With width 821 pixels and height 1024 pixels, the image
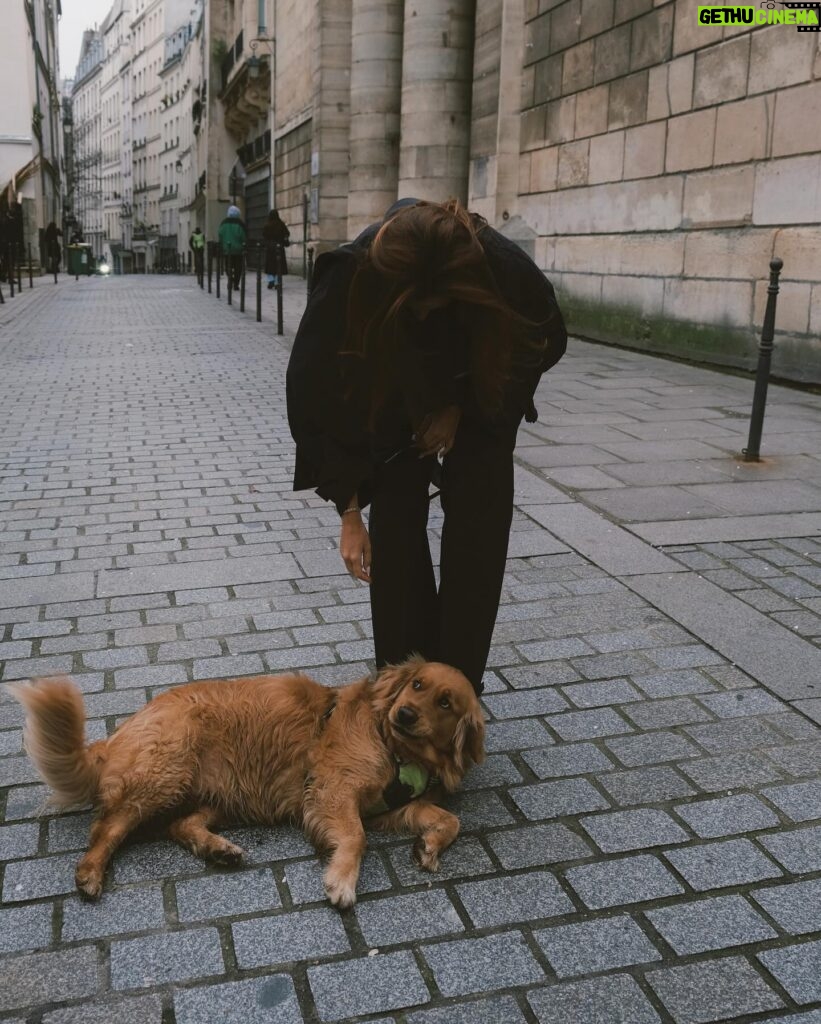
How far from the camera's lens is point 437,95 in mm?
19109

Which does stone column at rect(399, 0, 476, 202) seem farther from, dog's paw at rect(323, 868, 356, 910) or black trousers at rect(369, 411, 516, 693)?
dog's paw at rect(323, 868, 356, 910)

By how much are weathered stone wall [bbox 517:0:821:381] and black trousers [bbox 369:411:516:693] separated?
754cm

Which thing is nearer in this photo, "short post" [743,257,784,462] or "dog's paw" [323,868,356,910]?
"dog's paw" [323,868,356,910]

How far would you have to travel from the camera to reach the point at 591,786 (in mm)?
3164

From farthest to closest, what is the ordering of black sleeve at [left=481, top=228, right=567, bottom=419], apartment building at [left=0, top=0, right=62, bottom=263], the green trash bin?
the green trash bin
apartment building at [left=0, top=0, right=62, bottom=263]
black sleeve at [left=481, top=228, right=567, bottom=419]

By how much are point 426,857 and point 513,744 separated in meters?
0.76

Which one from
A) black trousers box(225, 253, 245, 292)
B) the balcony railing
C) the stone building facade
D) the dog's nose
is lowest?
the dog's nose

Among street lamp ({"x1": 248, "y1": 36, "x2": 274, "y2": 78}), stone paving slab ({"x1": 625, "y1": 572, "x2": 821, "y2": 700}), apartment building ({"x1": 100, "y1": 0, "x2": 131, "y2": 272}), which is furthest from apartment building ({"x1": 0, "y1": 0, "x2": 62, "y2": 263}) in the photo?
apartment building ({"x1": 100, "y1": 0, "x2": 131, "y2": 272})

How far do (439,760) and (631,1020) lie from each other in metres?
0.81

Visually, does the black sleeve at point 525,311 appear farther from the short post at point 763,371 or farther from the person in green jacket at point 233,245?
the person in green jacket at point 233,245

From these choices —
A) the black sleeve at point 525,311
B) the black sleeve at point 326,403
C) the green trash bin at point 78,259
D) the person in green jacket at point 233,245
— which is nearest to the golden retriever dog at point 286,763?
the black sleeve at point 326,403

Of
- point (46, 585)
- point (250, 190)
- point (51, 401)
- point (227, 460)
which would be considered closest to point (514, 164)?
point (51, 401)

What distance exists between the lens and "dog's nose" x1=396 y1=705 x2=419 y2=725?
2717mm

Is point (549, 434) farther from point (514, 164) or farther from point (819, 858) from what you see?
point (514, 164)
